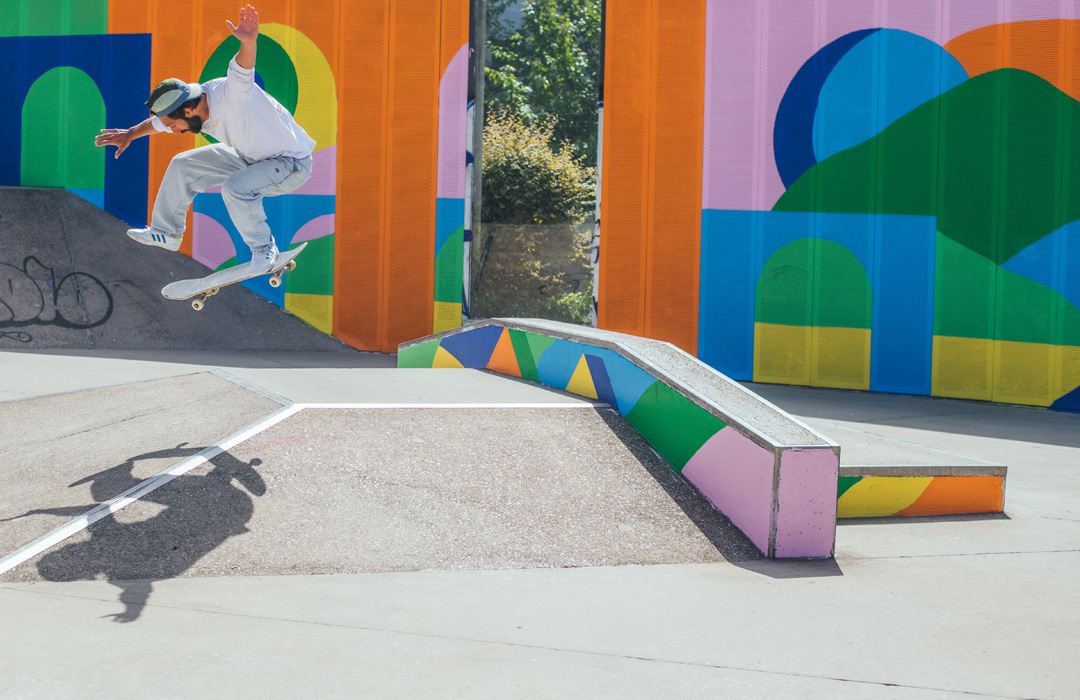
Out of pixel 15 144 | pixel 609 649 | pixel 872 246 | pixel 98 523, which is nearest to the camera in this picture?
pixel 609 649

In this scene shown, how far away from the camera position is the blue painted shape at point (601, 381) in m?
6.80

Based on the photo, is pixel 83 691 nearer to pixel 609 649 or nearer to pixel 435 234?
pixel 609 649

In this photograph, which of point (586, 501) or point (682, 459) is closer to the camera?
point (586, 501)

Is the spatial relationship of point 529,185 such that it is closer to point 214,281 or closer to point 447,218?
point 447,218

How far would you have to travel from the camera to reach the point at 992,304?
11.2m

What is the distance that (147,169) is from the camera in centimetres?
1394

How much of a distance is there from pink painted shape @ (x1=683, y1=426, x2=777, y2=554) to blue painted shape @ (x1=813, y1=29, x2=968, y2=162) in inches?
298

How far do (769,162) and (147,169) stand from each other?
9286mm

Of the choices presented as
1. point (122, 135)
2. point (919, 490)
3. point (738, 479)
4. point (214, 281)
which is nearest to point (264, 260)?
point (214, 281)

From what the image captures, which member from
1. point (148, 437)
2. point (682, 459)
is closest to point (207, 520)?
point (148, 437)

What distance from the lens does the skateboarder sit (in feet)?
19.4

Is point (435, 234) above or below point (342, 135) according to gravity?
below

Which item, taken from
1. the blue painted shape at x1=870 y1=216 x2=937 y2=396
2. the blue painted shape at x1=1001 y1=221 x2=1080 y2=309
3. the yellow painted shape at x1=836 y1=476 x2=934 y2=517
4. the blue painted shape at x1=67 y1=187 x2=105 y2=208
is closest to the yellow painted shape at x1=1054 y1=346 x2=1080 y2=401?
the blue painted shape at x1=1001 y1=221 x2=1080 y2=309

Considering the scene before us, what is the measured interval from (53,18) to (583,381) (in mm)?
11691
